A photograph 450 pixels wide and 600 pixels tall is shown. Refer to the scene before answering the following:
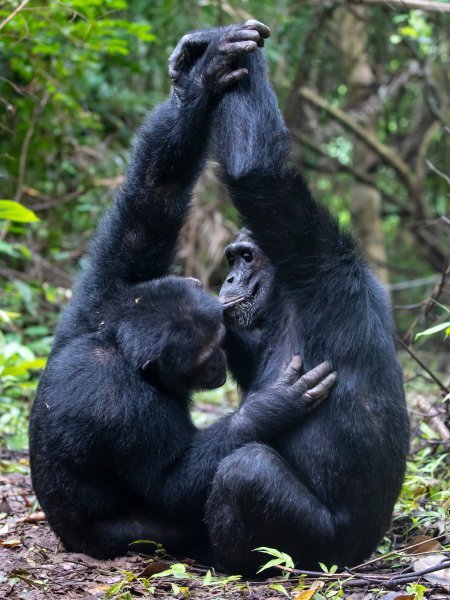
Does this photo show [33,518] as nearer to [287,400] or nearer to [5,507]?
[5,507]

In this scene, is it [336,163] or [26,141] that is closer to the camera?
[26,141]

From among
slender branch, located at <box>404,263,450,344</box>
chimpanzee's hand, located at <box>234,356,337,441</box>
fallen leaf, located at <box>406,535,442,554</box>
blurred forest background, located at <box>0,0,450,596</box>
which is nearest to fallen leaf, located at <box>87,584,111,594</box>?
chimpanzee's hand, located at <box>234,356,337,441</box>

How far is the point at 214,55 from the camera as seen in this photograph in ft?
13.6

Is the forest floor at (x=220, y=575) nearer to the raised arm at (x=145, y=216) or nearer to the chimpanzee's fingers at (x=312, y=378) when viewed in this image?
the chimpanzee's fingers at (x=312, y=378)

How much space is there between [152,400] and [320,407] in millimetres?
912

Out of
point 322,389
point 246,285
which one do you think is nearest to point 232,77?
point 246,285

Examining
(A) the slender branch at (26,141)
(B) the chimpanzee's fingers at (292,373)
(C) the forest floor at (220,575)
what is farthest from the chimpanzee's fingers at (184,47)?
(A) the slender branch at (26,141)

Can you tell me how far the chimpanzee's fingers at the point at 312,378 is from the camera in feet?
13.4

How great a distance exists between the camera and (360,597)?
3.60m

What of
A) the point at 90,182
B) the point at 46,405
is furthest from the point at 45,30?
the point at 46,405

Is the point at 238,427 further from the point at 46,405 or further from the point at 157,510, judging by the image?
the point at 46,405

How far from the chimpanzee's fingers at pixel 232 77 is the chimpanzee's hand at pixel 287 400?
5.11 feet

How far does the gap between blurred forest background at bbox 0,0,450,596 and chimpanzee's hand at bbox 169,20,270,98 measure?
4.28ft

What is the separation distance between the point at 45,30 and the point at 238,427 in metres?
A: 5.47
